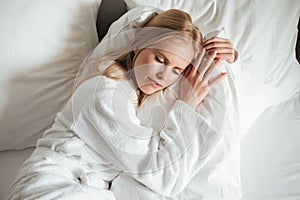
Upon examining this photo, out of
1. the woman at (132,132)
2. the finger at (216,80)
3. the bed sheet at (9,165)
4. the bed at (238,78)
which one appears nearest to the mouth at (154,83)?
the woman at (132,132)

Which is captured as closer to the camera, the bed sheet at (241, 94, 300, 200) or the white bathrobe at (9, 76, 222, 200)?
the white bathrobe at (9, 76, 222, 200)

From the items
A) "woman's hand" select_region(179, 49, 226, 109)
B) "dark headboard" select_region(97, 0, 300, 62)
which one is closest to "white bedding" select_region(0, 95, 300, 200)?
"woman's hand" select_region(179, 49, 226, 109)

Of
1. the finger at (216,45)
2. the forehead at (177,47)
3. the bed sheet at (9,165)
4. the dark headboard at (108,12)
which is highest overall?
the forehead at (177,47)

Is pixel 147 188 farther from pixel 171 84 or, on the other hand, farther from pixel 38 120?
pixel 38 120

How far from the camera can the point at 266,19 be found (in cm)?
119

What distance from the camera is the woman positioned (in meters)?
0.86

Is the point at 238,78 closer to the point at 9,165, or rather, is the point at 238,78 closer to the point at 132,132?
the point at 132,132

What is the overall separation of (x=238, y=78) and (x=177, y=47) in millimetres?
275

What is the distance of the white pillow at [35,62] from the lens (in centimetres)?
104

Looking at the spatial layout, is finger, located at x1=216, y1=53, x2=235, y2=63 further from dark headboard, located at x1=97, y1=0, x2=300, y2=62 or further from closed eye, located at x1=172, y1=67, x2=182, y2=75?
dark headboard, located at x1=97, y1=0, x2=300, y2=62

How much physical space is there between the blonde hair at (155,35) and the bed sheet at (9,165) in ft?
1.03

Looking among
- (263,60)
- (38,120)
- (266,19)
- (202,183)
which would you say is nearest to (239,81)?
(263,60)

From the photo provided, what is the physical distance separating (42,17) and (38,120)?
28 cm

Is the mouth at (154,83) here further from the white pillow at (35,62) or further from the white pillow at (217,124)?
the white pillow at (35,62)
